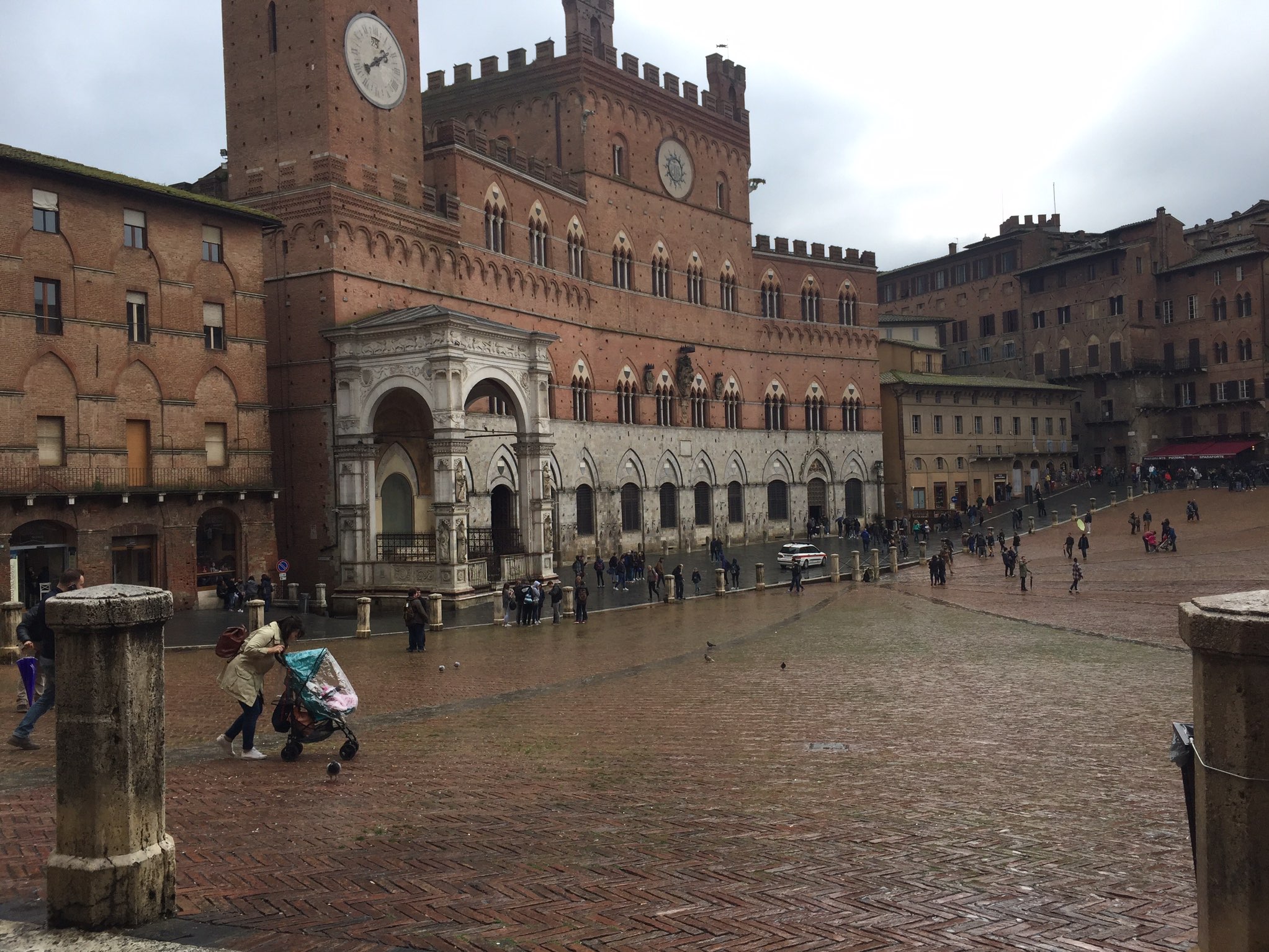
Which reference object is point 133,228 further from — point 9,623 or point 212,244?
point 9,623

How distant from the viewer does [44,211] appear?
2664 centimetres

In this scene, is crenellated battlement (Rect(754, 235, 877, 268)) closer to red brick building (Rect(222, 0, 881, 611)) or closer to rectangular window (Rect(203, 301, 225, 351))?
red brick building (Rect(222, 0, 881, 611))

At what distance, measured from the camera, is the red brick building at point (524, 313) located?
1258 inches

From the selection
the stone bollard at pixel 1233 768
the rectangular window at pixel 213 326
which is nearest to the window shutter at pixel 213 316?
the rectangular window at pixel 213 326

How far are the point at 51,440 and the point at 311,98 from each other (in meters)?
13.1

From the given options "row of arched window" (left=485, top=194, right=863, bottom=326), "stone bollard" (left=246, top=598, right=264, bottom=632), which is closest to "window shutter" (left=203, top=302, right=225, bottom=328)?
"stone bollard" (left=246, top=598, right=264, bottom=632)

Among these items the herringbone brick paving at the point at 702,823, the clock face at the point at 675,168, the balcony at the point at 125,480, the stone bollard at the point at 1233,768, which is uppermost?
the clock face at the point at 675,168

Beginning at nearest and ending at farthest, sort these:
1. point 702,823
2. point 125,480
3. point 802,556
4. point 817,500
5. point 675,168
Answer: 1. point 702,823
2. point 125,480
3. point 802,556
4. point 675,168
5. point 817,500

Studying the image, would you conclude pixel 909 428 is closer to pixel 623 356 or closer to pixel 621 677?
pixel 623 356

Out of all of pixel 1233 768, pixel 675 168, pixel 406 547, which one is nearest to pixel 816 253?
pixel 675 168

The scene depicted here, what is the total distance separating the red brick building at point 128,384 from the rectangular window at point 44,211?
1.2 inches

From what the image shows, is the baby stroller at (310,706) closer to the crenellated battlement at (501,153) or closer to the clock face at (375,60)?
the clock face at (375,60)

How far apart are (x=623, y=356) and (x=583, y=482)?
6.35 meters

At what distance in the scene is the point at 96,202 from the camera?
90.7 ft
